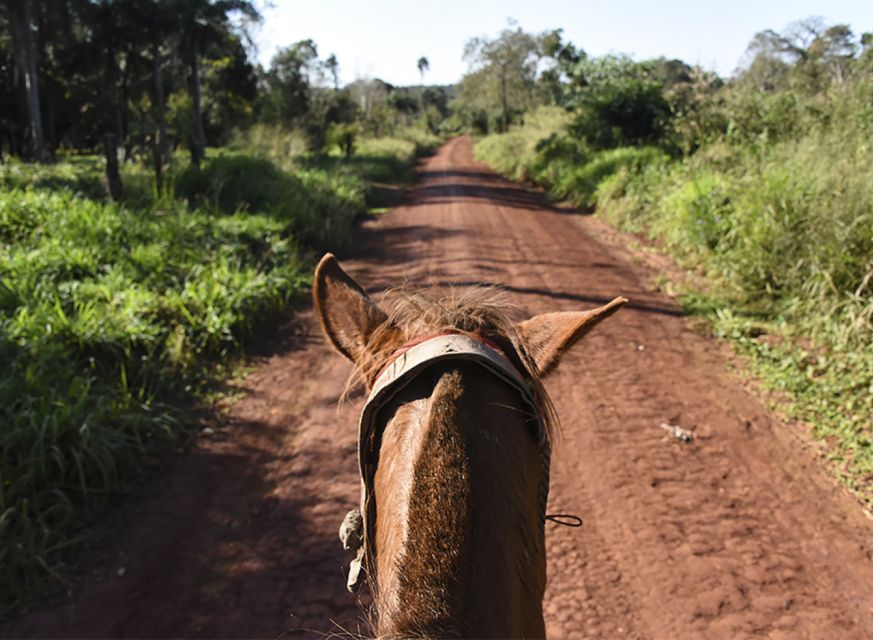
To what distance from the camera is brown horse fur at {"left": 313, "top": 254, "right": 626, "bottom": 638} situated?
1.05 meters

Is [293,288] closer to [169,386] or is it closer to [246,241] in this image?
[246,241]

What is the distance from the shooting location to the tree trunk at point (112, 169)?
29.5 feet

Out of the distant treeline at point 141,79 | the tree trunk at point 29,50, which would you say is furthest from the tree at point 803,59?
the tree trunk at point 29,50

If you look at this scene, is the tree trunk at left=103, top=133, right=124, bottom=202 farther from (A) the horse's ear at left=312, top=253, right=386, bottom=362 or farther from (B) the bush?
(A) the horse's ear at left=312, top=253, right=386, bottom=362

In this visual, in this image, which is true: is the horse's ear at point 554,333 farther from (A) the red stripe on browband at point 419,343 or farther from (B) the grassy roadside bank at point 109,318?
(B) the grassy roadside bank at point 109,318

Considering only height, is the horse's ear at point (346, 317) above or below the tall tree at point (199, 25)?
below

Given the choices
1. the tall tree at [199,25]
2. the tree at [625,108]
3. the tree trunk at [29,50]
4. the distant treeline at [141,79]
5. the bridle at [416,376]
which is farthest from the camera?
the tall tree at [199,25]

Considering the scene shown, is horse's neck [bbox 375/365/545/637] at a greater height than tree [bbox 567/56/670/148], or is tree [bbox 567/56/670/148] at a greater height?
tree [bbox 567/56/670/148]

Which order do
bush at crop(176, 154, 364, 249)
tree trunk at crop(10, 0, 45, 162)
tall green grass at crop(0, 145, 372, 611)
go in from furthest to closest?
tree trunk at crop(10, 0, 45, 162) → bush at crop(176, 154, 364, 249) → tall green grass at crop(0, 145, 372, 611)

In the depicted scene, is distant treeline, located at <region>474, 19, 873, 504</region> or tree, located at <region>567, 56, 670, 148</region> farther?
tree, located at <region>567, 56, 670, 148</region>

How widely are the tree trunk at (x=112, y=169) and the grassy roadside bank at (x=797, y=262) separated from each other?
827 centimetres

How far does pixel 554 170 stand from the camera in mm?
18891

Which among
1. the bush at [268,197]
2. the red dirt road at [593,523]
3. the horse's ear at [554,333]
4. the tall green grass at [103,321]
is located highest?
the bush at [268,197]

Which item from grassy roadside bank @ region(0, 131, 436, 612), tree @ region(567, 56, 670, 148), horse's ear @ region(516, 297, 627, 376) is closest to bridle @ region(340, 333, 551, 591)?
horse's ear @ region(516, 297, 627, 376)
